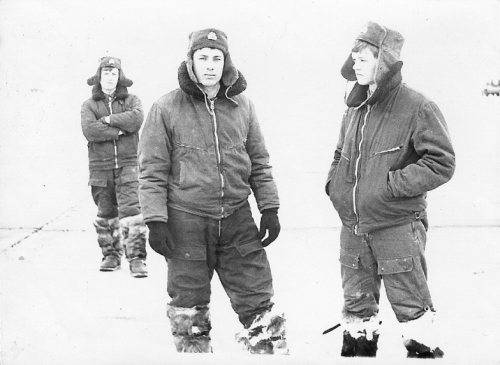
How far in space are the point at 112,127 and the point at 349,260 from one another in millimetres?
2049

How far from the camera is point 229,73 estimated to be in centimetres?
331

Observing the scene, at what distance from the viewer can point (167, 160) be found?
3260 mm

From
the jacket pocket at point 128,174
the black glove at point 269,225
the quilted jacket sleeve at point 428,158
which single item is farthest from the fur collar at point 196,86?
the jacket pocket at point 128,174

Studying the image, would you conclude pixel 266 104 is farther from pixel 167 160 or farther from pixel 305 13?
pixel 167 160

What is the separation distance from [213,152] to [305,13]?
3.17 feet

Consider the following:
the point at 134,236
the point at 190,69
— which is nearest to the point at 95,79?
the point at 134,236

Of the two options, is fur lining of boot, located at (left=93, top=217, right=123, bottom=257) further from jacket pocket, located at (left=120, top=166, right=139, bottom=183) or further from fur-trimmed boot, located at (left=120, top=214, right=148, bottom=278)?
jacket pocket, located at (left=120, top=166, right=139, bottom=183)

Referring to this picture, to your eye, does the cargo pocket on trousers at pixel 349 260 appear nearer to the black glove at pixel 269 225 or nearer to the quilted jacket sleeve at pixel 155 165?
the black glove at pixel 269 225

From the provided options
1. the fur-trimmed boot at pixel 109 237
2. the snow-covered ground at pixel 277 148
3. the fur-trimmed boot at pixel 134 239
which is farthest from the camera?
the fur-trimmed boot at pixel 109 237

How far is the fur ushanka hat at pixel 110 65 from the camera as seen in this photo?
174 inches

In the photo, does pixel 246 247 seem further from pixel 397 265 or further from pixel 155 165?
pixel 397 265

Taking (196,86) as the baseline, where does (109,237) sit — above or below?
below

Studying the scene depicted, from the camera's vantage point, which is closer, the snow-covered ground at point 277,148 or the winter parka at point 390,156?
the winter parka at point 390,156

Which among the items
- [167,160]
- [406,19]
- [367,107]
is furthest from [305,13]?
[167,160]
